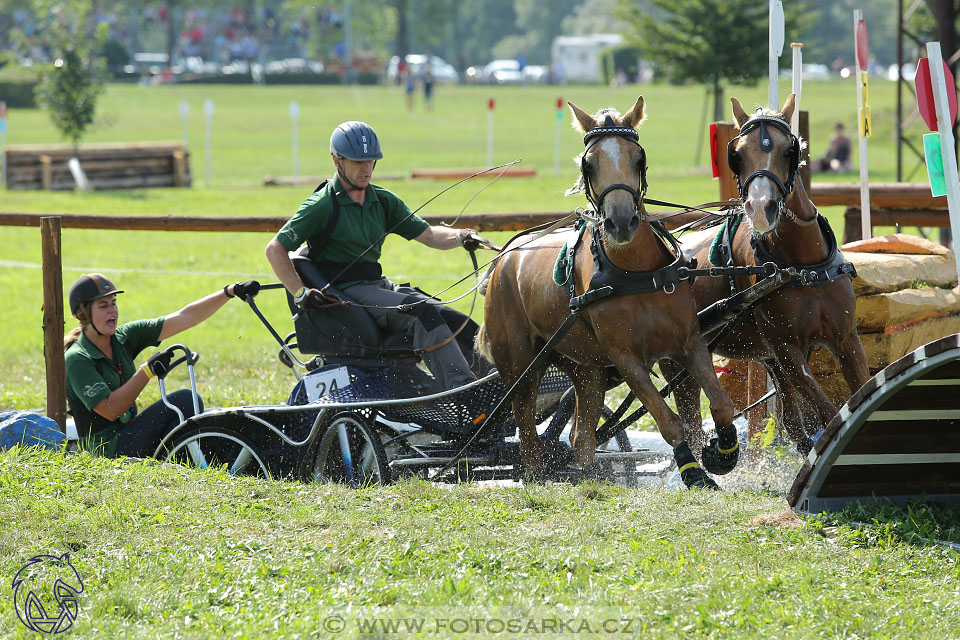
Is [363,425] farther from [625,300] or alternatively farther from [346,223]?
[625,300]

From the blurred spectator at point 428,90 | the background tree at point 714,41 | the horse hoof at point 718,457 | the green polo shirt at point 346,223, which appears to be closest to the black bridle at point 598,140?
the horse hoof at point 718,457

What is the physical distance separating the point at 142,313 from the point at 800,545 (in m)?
10.1

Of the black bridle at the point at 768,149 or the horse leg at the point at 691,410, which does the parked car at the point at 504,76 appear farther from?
the black bridle at the point at 768,149

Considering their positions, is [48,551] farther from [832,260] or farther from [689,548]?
[832,260]

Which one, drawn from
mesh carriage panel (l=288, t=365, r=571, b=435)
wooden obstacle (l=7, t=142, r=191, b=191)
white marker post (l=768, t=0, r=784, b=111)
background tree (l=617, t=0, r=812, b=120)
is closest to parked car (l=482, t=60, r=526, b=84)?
background tree (l=617, t=0, r=812, b=120)

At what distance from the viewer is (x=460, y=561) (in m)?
4.53

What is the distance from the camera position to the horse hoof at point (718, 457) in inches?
210

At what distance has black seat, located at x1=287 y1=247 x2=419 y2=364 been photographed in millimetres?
6598

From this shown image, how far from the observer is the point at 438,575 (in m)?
4.43

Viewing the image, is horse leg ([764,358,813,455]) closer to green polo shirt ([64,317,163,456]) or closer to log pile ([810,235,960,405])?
log pile ([810,235,960,405])

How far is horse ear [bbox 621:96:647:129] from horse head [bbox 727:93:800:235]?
448mm

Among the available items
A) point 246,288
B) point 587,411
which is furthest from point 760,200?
point 246,288

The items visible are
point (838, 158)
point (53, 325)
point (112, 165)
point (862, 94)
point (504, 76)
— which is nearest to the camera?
point (862, 94)

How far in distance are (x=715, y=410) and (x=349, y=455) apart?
2.23 m
